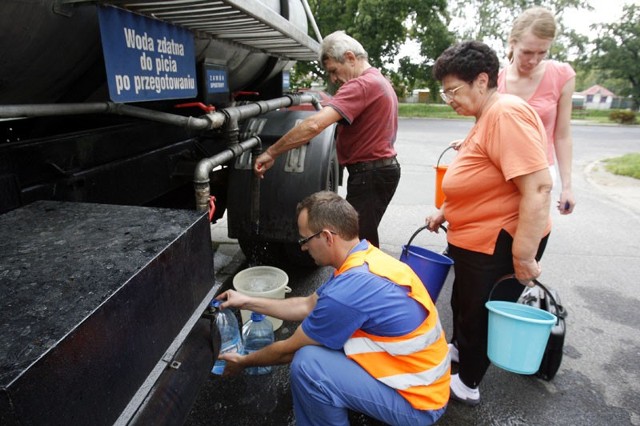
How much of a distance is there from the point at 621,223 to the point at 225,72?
5.14 m

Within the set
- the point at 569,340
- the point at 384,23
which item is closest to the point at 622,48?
the point at 384,23

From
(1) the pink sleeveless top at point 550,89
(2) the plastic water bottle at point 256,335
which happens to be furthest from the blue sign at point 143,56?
(1) the pink sleeveless top at point 550,89

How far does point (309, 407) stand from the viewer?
63.6 inches

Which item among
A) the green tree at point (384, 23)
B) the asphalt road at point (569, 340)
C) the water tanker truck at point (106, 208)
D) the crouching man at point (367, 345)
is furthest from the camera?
the green tree at point (384, 23)

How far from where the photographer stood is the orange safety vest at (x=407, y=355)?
60.3 inches

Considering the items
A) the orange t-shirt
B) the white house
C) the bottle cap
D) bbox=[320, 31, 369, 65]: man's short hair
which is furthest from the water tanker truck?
the white house

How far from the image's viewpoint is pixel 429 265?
2266mm

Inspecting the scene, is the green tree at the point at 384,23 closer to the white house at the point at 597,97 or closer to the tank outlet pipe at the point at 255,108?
the tank outlet pipe at the point at 255,108

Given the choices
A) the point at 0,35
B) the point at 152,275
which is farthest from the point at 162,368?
the point at 0,35

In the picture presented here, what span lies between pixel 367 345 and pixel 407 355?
0.15 m

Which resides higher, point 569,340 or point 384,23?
point 384,23

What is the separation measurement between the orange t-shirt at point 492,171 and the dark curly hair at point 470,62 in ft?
0.44

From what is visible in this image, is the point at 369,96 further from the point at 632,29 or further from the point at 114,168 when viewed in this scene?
the point at 632,29

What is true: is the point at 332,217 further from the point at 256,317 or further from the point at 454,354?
the point at 454,354
